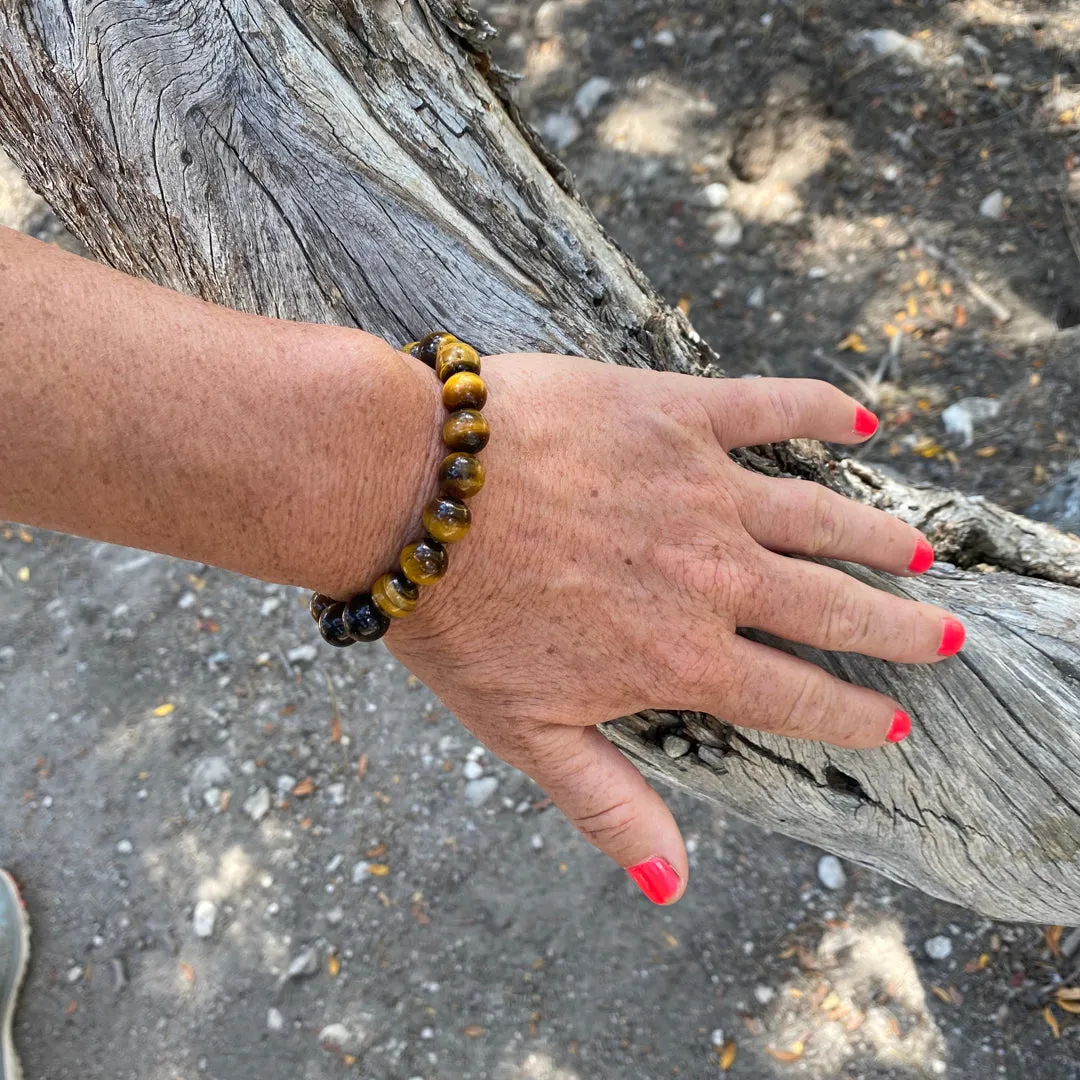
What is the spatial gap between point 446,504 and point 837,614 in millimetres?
703

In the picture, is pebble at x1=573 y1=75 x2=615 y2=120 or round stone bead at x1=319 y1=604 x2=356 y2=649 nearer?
round stone bead at x1=319 y1=604 x2=356 y2=649

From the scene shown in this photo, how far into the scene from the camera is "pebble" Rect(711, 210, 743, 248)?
160 inches

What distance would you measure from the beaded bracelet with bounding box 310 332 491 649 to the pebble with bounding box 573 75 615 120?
3.48 m

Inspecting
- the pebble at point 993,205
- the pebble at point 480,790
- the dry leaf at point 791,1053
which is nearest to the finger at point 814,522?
the dry leaf at point 791,1053

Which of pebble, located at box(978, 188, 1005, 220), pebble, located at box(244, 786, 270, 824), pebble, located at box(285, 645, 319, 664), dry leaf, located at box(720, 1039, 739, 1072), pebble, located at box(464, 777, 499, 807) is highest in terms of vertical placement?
pebble, located at box(978, 188, 1005, 220)

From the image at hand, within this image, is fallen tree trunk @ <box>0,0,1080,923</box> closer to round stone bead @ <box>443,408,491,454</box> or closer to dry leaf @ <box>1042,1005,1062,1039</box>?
round stone bead @ <box>443,408,491,454</box>

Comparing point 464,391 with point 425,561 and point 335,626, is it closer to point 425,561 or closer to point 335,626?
point 425,561

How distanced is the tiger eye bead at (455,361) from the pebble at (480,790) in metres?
2.25

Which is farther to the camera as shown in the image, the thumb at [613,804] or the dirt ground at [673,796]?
the dirt ground at [673,796]

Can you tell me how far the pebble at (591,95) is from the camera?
14.7 feet

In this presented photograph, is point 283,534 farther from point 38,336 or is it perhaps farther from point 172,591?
point 172,591

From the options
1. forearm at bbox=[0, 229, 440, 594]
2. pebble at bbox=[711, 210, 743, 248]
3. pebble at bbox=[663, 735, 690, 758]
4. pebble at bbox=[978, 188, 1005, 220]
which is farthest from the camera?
pebble at bbox=[711, 210, 743, 248]

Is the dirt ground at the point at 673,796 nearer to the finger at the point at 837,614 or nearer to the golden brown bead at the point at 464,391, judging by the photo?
the finger at the point at 837,614

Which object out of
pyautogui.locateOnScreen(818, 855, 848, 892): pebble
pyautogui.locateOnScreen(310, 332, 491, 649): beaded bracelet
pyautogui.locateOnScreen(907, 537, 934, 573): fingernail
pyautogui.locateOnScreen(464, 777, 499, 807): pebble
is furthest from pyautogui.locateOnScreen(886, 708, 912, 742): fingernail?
pyautogui.locateOnScreen(464, 777, 499, 807): pebble
